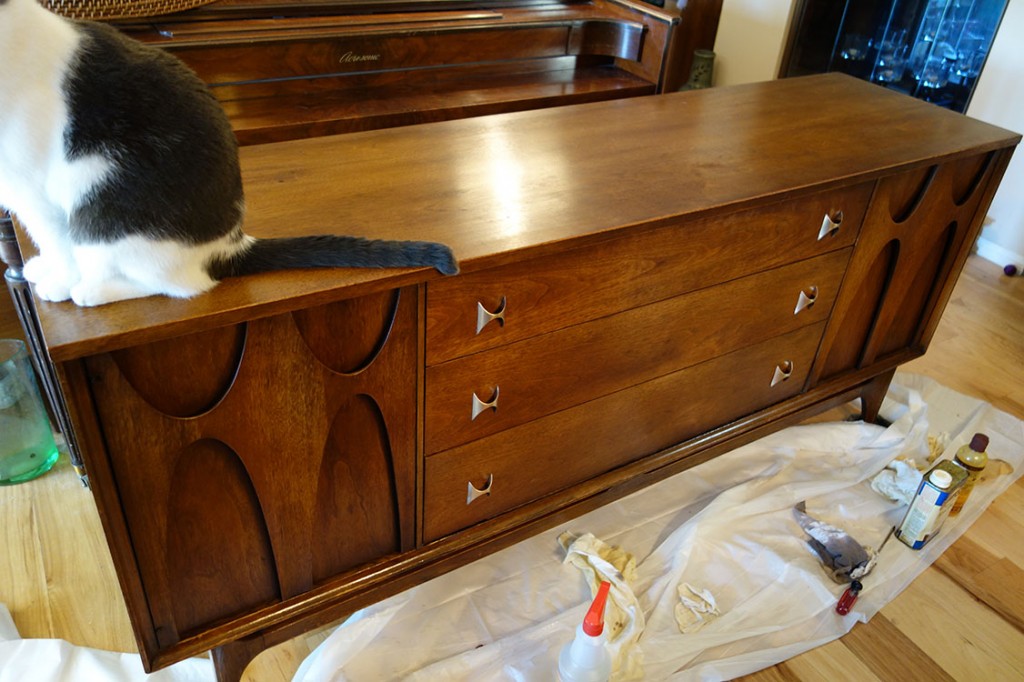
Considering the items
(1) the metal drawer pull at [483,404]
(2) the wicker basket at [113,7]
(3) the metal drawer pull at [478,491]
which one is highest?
(2) the wicker basket at [113,7]

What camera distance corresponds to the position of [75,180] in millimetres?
726

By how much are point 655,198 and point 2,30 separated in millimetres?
787

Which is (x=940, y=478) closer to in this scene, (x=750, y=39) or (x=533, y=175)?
(x=533, y=175)

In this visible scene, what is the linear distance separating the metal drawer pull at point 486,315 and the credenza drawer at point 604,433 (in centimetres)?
20

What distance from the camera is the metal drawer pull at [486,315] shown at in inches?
38.4

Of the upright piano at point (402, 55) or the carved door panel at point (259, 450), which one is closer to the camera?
the carved door panel at point (259, 450)

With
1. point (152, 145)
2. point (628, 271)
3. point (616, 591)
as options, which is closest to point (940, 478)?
point (616, 591)

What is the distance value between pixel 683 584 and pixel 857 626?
31cm

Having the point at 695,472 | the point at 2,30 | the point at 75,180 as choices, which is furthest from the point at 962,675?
the point at 2,30

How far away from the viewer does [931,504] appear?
1388 millimetres

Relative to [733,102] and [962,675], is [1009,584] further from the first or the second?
[733,102]

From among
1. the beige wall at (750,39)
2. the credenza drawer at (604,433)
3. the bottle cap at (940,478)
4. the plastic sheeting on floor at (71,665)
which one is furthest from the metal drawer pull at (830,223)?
the beige wall at (750,39)

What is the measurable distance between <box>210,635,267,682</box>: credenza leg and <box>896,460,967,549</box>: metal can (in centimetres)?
118

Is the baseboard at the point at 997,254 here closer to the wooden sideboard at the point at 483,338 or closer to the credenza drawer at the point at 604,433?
the wooden sideboard at the point at 483,338
